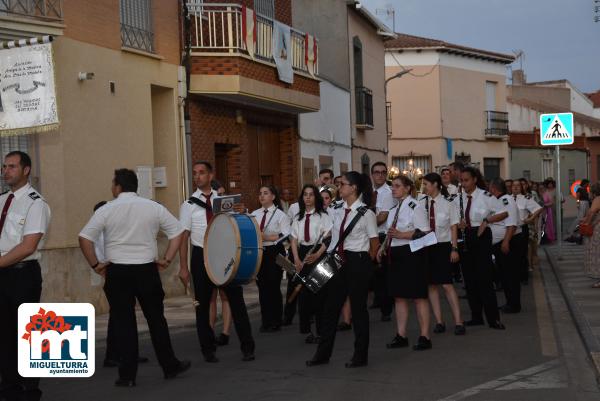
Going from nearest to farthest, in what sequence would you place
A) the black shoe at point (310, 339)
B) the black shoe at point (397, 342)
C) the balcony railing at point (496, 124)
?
the black shoe at point (397, 342)
the black shoe at point (310, 339)
the balcony railing at point (496, 124)

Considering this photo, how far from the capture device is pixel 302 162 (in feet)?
82.6

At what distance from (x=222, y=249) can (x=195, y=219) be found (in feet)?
2.12

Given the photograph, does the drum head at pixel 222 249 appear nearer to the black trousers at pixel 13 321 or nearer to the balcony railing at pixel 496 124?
the black trousers at pixel 13 321

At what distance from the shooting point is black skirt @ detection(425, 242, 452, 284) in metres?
11.7

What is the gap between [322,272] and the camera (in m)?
10.0

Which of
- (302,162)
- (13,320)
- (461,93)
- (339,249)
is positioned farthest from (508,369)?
(461,93)

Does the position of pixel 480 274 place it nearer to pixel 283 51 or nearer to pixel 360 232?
pixel 360 232

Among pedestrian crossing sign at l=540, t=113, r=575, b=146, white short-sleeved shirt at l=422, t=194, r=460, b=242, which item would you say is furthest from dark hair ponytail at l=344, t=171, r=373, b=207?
pedestrian crossing sign at l=540, t=113, r=575, b=146

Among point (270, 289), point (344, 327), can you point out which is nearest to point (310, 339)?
point (344, 327)

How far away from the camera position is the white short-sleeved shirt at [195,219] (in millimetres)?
10562

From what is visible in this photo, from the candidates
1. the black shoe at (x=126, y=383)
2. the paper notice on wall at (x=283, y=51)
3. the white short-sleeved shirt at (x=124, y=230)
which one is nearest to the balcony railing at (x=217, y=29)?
the paper notice on wall at (x=283, y=51)

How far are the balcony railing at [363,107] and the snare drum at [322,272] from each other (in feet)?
69.8

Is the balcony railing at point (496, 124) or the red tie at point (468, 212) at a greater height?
the balcony railing at point (496, 124)

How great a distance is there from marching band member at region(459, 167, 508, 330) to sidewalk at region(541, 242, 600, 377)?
1.08m
